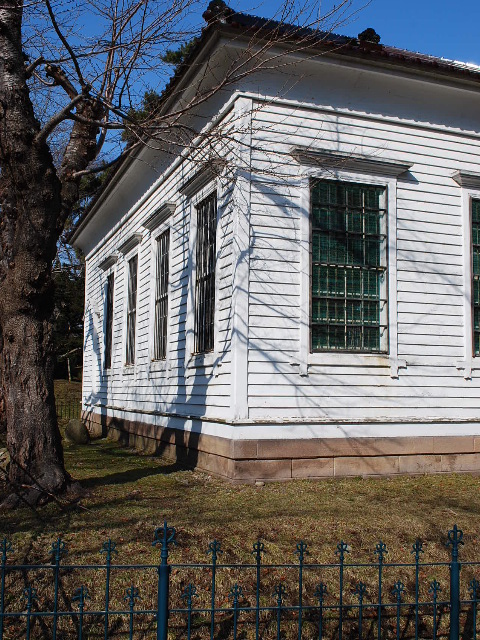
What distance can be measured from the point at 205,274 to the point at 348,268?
2527 millimetres

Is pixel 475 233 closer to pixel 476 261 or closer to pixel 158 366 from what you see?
pixel 476 261

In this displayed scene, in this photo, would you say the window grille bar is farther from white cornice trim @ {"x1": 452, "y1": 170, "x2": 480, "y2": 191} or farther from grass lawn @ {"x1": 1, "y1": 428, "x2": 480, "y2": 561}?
white cornice trim @ {"x1": 452, "y1": 170, "x2": 480, "y2": 191}

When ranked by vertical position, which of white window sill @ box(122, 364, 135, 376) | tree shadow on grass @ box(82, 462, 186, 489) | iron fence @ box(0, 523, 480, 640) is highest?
white window sill @ box(122, 364, 135, 376)

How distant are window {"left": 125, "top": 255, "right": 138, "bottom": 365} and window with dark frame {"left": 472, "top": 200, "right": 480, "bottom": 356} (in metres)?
8.42

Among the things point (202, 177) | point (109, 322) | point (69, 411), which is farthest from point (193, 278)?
point (69, 411)

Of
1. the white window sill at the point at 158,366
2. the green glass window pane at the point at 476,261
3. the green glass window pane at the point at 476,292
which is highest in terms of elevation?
the green glass window pane at the point at 476,261

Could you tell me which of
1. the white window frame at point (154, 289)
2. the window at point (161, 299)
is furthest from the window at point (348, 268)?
the window at point (161, 299)

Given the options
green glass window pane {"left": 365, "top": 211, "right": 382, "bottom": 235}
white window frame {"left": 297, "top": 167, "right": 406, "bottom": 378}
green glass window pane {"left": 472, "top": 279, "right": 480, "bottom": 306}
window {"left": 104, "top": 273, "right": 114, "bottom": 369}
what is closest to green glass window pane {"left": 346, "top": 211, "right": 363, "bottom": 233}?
green glass window pane {"left": 365, "top": 211, "right": 382, "bottom": 235}

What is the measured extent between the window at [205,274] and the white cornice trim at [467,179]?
3951 mm

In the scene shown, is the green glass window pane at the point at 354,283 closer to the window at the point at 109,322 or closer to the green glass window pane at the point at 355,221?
the green glass window pane at the point at 355,221

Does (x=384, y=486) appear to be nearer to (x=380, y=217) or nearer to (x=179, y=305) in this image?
(x=380, y=217)

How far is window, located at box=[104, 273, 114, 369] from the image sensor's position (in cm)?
1995

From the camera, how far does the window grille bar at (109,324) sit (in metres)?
19.9

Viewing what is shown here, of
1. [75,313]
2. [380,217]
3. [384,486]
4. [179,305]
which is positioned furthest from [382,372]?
[75,313]
